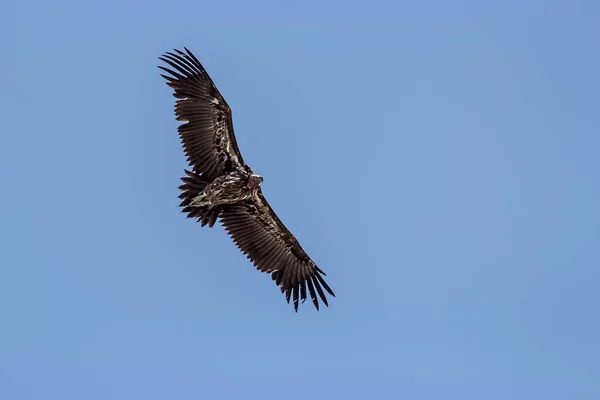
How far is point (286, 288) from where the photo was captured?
41.0 metres

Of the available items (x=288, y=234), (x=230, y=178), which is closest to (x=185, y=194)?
(x=230, y=178)

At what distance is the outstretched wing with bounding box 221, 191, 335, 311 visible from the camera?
40406mm

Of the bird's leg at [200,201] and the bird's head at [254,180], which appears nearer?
the bird's leg at [200,201]

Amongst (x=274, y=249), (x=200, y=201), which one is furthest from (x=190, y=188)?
(x=274, y=249)

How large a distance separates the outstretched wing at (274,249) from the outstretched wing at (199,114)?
2.49 m

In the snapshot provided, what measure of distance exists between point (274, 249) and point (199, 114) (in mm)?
5531

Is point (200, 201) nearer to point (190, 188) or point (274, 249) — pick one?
point (190, 188)

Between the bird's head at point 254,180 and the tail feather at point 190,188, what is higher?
the bird's head at point 254,180

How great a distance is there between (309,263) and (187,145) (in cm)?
604

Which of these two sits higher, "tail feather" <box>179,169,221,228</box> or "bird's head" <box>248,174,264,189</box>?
"bird's head" <box>248,174,264,189</box>

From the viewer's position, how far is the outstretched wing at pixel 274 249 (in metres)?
40.4

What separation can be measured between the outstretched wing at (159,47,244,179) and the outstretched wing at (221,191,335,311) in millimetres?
2493

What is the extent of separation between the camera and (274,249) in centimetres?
4106

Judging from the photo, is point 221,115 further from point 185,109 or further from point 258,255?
point 258,255
